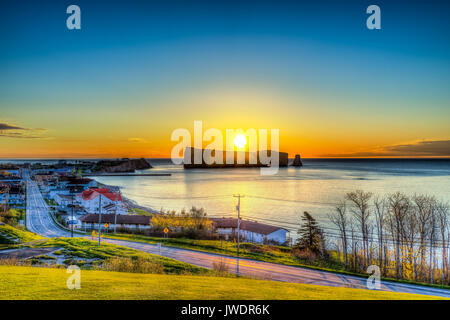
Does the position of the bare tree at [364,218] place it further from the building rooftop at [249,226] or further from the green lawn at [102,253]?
the green lawn at [102,253]

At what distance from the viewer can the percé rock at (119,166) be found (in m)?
76.9

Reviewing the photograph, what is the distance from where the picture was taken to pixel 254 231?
1975 cm

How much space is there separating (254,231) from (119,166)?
2785 inches

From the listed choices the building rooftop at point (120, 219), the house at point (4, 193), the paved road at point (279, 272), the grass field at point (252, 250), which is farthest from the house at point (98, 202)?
the paved road at point (279, 272)

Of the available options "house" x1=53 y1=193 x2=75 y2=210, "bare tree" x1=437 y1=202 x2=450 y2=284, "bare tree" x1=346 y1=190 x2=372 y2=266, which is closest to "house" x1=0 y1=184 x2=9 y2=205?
"house" x1=53 y1=193 x2=75 y2=210

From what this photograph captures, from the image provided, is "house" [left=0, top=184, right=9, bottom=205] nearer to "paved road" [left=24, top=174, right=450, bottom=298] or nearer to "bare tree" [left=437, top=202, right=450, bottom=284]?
"paved road" [left=24, top=174, right=450, bottom=298]

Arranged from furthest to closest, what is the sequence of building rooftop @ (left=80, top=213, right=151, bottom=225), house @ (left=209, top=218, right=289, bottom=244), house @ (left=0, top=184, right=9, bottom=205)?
house @ (left=0, top=184, right=9, bottom=205), building rooftop @ (left=80, top=213, right=151, bottom=225), house @ (left=209, top=218, right=289, bottom=244)

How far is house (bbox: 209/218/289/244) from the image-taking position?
19344 millimetres

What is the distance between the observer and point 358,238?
20516 millimetres

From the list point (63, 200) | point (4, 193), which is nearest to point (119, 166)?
point (63, 200)

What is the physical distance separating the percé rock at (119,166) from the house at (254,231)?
6274 cm

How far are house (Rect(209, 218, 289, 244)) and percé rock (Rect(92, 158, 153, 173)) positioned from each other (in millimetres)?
62740
